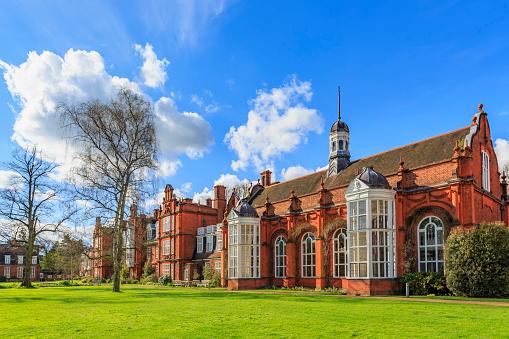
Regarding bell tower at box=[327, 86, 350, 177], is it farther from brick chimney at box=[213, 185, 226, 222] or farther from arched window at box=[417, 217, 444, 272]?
brick chimney at box=[213, 185, 226, 222]

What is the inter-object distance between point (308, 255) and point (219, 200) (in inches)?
1068

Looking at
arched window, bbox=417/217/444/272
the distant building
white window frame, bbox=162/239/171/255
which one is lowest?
the distant building

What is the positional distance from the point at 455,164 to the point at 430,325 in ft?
49.6

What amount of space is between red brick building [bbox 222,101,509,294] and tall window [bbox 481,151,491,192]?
6 cm

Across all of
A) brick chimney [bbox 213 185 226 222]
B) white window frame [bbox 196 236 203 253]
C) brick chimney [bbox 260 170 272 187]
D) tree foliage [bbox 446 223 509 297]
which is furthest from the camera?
brick chimney [bbox 213 185 226 222]

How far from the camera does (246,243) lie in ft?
125

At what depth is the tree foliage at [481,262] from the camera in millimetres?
22219

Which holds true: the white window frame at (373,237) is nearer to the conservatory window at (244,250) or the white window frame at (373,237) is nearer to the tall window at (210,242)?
the conservatory window at (244,250)

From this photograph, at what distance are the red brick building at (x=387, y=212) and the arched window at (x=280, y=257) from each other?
196 millimetres

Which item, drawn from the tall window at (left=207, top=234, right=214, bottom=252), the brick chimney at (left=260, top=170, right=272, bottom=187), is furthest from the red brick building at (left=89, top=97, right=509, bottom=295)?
the tall window at (left=207, top=234, right=214, bottom=252)

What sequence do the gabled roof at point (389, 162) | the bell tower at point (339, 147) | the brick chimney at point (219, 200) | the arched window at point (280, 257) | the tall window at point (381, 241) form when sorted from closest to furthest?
1. the tall window at point (381, 241)
2. the gabled roof at point (389, 162)
3. the bell tower at point (339, 147)
4. the arched window at point (280, 257)
5. the brick chimney at point (219, 200)

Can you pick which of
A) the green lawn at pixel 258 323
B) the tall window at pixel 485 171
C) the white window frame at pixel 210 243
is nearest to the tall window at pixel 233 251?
the white window frame at pixel 210 243

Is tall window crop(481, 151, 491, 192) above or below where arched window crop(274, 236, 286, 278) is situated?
above

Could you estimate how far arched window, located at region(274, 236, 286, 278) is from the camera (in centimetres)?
3756
